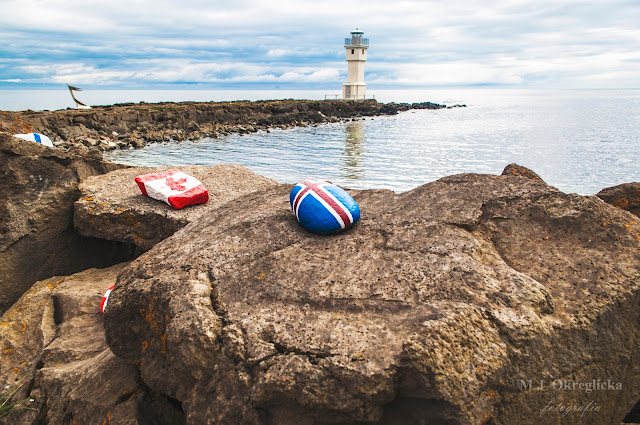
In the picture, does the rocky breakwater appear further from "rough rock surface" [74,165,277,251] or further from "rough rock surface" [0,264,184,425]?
"rough rock surface" [0,264,184,425]

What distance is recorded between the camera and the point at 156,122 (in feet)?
116

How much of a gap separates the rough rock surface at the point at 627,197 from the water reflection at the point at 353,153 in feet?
54.2

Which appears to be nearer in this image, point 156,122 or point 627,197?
point 627,197

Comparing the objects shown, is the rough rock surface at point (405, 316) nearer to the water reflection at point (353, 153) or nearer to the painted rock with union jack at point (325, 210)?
the painted rock with union jack at point (325, 210)

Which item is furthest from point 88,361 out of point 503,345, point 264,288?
point 503,345

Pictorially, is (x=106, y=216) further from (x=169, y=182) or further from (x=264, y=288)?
(x=264, y=288)

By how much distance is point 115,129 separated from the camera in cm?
3136

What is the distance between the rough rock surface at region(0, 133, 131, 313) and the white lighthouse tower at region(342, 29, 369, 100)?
65.6 m

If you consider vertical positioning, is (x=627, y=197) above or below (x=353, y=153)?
above

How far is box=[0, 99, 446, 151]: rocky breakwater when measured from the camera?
27.3 m

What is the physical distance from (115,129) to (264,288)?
104 ft

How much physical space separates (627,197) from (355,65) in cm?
6703

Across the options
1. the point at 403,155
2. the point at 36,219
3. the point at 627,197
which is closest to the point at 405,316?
the point at 627,197

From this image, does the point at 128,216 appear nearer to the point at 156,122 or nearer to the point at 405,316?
the point at 405,316
